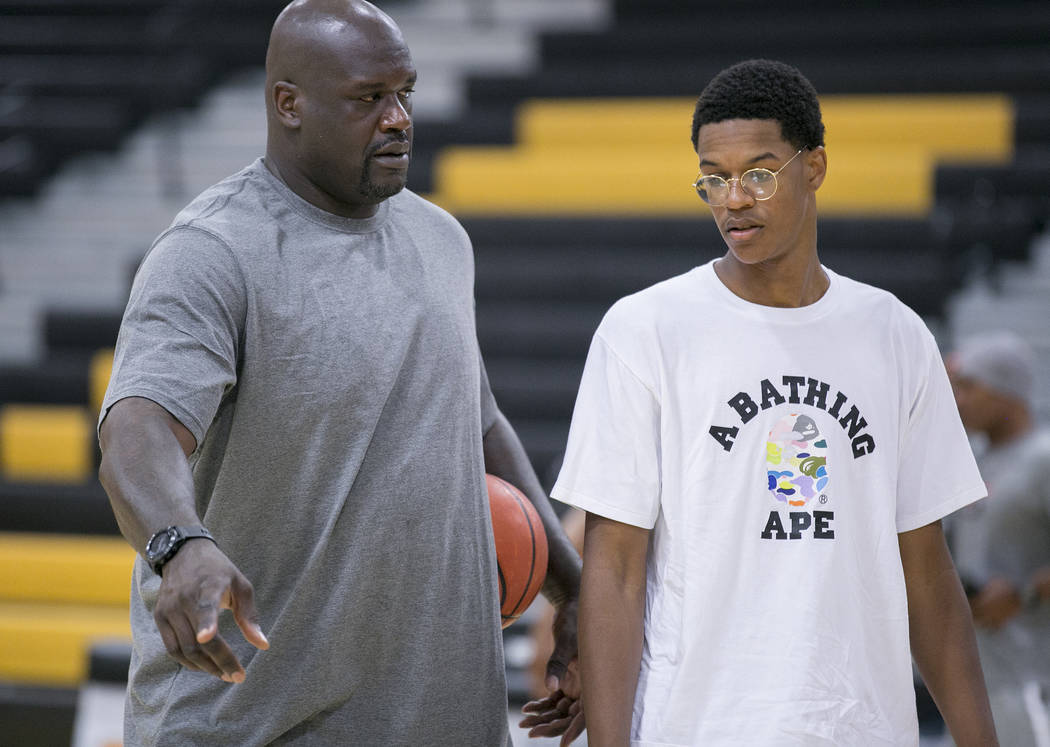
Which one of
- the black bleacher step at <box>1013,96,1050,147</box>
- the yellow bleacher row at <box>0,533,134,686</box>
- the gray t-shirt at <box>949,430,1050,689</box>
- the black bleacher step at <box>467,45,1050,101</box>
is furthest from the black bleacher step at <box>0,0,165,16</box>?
the gray t-shirt at <box>949,430,1050,689</box>

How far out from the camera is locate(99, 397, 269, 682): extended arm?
1.54 meters

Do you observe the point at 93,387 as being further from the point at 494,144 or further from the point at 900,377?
the point at 900,377

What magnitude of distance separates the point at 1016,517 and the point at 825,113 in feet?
10.2

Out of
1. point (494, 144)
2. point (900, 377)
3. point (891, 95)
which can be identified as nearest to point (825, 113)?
point (891, 95)

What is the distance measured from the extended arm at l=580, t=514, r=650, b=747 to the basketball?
29 cm

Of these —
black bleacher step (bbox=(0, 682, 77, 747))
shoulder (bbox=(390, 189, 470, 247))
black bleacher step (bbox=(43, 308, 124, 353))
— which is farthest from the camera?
black bleacher step (bbox=(43, 308, 124, 353))

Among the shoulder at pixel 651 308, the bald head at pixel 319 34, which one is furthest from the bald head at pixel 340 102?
the shoulder at pixel 651 308

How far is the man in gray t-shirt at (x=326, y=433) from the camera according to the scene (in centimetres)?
196

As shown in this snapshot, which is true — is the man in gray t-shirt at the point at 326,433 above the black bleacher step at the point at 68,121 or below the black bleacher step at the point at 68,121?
above

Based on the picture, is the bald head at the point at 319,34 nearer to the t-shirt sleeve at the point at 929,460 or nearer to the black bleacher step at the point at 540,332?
the t-shirt sleeve at the point at 929,460

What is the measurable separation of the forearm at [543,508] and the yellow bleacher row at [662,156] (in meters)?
4.16

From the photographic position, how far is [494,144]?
7.29m

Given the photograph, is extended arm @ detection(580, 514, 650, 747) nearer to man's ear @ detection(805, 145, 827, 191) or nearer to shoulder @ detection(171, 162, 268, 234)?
man's ear @ detection(805, 145, 827, 191)

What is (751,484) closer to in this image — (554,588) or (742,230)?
(742,230)
